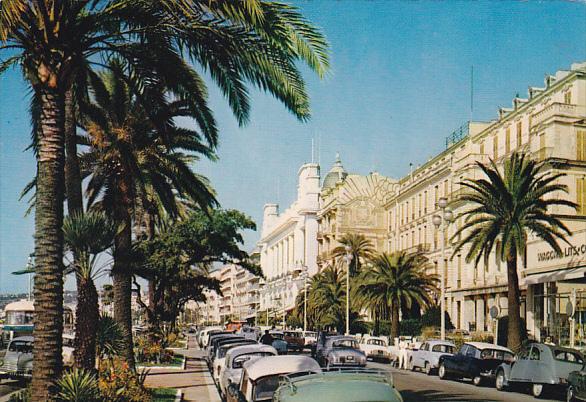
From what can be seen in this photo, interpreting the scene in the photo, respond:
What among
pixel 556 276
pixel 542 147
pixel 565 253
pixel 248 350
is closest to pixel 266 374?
pixel 248 350

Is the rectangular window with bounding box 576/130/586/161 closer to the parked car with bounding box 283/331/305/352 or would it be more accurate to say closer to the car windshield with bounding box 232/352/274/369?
the parked car with bounding box 283/331/305/352

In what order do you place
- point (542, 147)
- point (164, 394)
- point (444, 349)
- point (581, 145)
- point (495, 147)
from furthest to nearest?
point (495, 147) < point (542, 147) < point (581, 145) < point (444, 349) < point (164, 394)

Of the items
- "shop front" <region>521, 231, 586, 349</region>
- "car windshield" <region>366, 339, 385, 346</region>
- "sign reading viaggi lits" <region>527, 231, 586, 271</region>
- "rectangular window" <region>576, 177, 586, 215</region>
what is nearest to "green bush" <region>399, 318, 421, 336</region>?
"shop front" <region>521, 231, 586, 349</region>

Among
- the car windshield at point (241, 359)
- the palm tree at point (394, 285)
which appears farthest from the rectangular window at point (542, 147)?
the car windshield at point (241, 359)

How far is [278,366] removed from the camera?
14.0 meters

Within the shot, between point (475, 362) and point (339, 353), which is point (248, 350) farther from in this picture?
point (339, 353)

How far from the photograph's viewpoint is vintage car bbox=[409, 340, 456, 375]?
3104cm

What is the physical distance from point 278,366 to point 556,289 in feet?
102

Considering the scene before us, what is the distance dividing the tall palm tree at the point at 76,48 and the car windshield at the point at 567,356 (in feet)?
42.0

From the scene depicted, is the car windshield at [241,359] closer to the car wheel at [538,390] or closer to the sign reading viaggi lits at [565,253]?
the car wheel at [538,390]

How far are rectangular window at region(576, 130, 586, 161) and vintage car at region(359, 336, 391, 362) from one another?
1648 cm

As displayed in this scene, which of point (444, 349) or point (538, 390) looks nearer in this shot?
point (538, 390)

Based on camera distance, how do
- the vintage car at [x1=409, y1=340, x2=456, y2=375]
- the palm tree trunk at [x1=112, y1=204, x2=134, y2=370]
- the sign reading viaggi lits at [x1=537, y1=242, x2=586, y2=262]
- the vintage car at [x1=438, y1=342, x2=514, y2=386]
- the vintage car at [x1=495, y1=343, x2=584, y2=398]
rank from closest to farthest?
Result: 1. the vintage car at [x1=495, y1=343, x2=584, y2=398]
2. the palm tree trunk at [x1=112, y1=204, x2=134, y2=370]
3. the vintage car at [x1=438, y1=342, x2=514, y2=386]
4. the vintage car at [x1=409, y1=340, x2=456, y2=375]
5. the sign reading viaggi lits at [x1=537, y1=242, x2=586, y2=262]

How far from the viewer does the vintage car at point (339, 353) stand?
96.9ft
